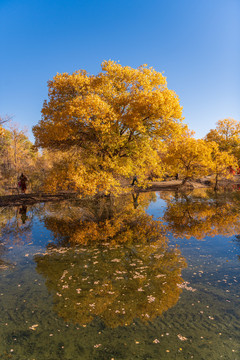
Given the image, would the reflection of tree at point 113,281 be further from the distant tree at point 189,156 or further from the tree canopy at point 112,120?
the distant tree at point 189,156

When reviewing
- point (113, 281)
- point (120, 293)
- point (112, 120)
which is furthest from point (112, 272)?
point (112, 120)

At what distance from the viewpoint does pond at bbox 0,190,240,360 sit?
16.2 feet

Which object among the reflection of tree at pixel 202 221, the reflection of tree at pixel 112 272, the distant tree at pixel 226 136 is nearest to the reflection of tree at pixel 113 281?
the reflection of tree at pixel 112 272

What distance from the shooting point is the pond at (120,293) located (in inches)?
195

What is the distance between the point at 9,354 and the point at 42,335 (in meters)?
0.74

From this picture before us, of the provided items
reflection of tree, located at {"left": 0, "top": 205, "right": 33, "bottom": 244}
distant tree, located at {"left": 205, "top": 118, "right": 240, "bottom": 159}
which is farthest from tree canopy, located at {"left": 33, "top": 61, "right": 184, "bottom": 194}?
distant tree, located at {"left": 205, "top": 118, "right": 240, "bottom": 159}

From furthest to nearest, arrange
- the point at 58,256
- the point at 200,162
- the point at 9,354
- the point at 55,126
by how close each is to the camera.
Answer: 1. the point at 200,162
2. the point at 55,126
3. the point at 58,256
4. the point at 9,354

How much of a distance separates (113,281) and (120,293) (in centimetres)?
80

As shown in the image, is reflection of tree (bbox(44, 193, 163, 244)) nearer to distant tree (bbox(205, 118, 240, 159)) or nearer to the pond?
the pond

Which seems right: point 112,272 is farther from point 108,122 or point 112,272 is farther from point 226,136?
point 226,136

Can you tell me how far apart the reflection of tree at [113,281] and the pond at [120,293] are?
0.11ft

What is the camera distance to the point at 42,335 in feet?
17.3

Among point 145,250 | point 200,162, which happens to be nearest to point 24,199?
point 145,250

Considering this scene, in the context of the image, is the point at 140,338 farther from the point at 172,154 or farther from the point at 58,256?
the point at 172,154
